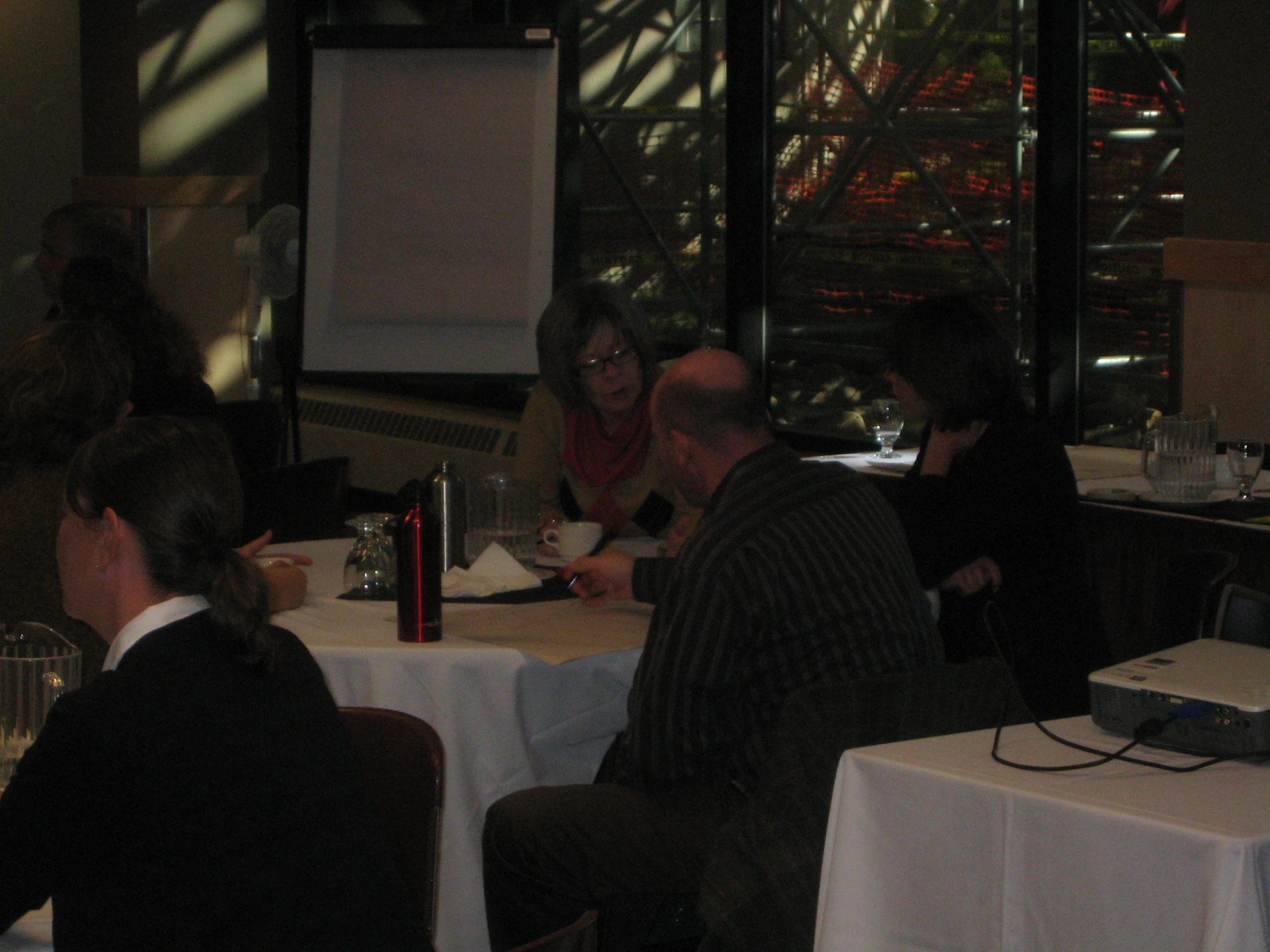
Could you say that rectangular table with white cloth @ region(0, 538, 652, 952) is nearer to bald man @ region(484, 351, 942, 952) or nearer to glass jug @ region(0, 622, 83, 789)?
bald man @ region(484, 351, 942, 952)

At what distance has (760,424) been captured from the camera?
2367 millimetres

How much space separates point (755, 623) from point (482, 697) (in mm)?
536

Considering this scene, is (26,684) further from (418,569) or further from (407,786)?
(418,569)

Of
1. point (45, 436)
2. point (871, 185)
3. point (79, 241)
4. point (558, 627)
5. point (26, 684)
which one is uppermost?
point (871, 185)

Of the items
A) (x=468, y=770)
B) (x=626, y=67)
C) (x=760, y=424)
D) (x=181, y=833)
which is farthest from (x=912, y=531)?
(x=626, y=67)

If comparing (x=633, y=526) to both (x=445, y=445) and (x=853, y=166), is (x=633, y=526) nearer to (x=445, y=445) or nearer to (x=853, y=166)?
(x=853, y=166)

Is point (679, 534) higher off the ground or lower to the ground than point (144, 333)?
lower

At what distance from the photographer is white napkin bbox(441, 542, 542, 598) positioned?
2.84m

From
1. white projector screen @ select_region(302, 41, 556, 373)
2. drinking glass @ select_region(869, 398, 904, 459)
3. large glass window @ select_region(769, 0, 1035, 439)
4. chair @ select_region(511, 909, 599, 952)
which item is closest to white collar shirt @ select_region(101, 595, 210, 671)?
chair @ select_region(511, 909, 599, 952)

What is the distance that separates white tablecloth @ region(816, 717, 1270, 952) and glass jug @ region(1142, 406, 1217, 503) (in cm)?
180

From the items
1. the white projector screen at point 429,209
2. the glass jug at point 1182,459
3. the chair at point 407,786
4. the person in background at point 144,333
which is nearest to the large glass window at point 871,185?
the white projector screen at point 429,209

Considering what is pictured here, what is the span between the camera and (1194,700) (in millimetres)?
1720

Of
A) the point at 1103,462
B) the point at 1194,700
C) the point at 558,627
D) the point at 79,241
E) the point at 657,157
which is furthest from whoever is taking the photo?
the point at 657,157

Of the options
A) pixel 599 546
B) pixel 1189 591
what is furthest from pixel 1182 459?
pixel 599 546
